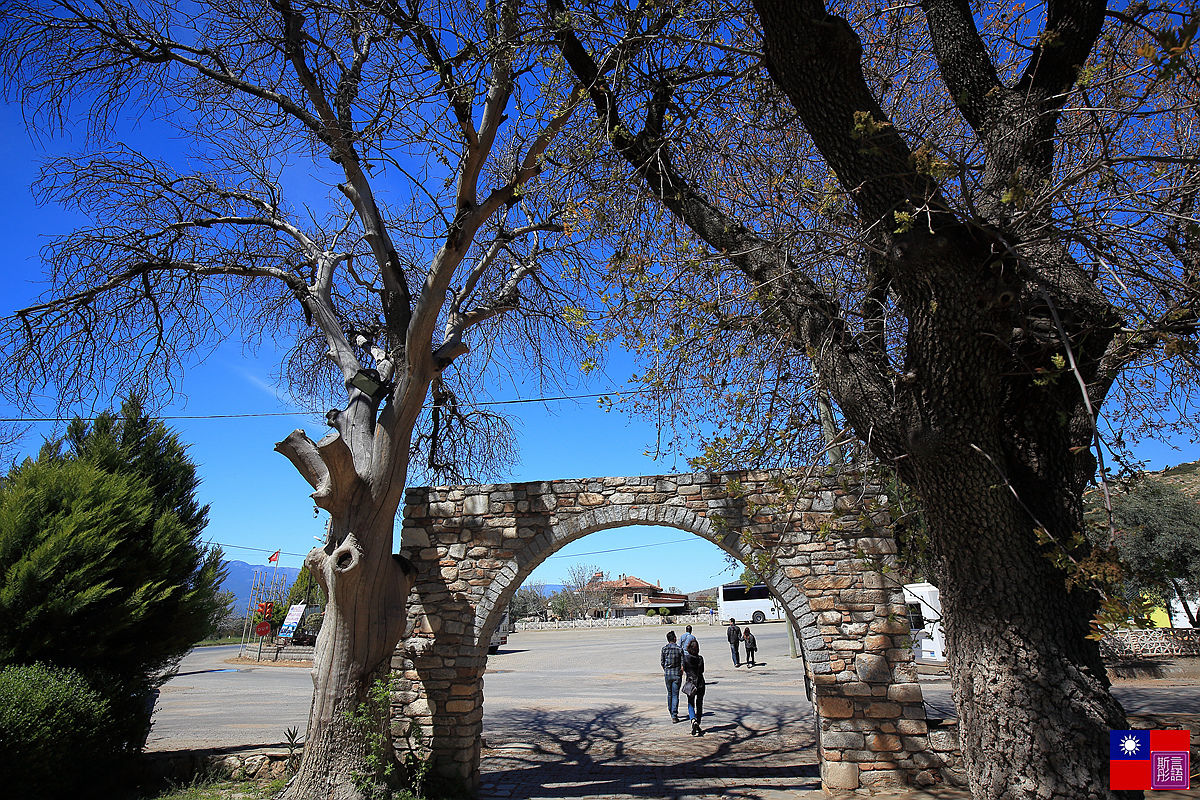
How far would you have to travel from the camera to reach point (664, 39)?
14.9 ft

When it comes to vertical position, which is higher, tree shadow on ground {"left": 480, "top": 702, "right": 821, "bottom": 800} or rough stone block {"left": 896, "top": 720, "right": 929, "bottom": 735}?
rough stone block {"left": 896, "top": 720, "right": 929, "bottom": 735}

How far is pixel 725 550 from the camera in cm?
691

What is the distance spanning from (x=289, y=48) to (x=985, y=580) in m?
7.58

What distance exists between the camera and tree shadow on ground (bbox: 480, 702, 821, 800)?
707cm

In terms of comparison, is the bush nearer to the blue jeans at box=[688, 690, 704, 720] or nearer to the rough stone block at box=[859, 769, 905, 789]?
the blue jeans at box=[688, 690, 704, 720]

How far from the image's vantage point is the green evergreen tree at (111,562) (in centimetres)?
621

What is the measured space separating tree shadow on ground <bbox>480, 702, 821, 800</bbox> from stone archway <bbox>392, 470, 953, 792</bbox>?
0.89 meters

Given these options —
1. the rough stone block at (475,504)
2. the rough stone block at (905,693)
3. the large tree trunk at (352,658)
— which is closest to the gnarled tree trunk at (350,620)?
the large tree trunk at (352,658)

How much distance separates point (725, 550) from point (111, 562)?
6.59 metres

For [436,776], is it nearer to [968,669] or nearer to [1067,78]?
[968,669]

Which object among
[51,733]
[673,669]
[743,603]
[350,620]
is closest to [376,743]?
[350,620]

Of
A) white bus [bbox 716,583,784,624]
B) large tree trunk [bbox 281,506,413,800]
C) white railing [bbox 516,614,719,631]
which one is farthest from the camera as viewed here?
white railing [bbox 516,614,719,631]

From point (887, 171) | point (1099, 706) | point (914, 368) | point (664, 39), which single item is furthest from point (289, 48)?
point (1099, 706)

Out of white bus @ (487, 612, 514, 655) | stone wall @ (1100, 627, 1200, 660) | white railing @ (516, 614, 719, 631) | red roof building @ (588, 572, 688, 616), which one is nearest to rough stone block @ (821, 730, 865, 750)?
stone wall @ (1100, 627, 1200, 660)
